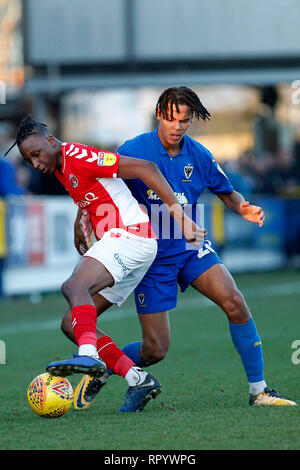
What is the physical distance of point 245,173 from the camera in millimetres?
18484

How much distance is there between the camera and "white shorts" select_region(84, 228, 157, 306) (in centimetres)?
549

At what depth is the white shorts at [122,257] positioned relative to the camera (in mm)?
5488

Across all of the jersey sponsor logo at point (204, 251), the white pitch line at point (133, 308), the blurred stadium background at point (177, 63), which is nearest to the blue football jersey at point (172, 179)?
the jersey sponsor logo at point (204, 251)

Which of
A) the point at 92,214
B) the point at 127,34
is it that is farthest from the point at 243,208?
the point at 127,34

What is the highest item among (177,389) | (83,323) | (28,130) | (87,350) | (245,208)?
(28,130)

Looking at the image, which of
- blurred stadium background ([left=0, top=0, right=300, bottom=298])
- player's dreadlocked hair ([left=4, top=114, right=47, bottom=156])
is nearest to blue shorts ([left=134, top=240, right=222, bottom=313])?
player's dreadlocked hair ([left=4, top=114, right=47, bottom=156])

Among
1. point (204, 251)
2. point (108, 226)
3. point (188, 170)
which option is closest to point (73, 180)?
point (108, 226)

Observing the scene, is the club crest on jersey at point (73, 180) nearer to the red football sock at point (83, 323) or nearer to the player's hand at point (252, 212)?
the red football sock at point (83, 323)

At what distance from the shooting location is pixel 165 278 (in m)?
5.95

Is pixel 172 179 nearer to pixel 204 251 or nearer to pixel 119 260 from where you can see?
pixel 204 251

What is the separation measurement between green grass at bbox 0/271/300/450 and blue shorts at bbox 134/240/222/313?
0.63 m

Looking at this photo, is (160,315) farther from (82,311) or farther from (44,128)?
(44,128)

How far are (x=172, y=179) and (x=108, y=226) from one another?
55cm

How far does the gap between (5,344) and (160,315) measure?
3.62m
